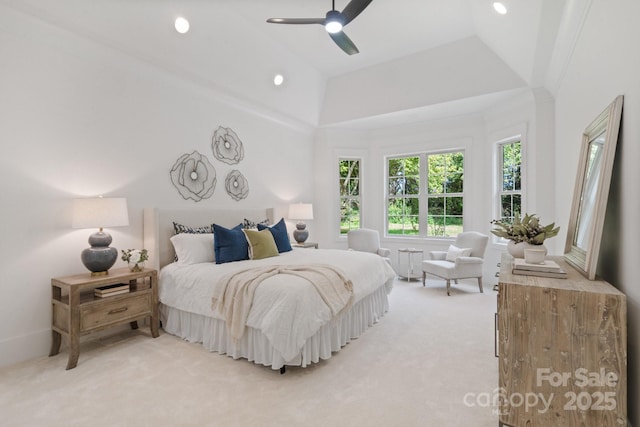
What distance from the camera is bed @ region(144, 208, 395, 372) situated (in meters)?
2.45

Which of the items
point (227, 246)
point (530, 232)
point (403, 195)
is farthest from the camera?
point (403, 195)

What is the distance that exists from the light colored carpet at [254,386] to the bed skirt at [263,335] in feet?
0.27

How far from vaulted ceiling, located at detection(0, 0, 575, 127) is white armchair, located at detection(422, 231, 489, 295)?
2.12 meters

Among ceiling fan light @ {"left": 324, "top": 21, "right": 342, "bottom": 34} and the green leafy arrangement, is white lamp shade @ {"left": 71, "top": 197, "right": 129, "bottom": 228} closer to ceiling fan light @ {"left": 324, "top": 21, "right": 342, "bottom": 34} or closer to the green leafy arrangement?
ceiling fan light @ {"left": 324, "top": 21, "right": 342, "bottom": 34}

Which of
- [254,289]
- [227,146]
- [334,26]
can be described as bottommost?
[254,289]

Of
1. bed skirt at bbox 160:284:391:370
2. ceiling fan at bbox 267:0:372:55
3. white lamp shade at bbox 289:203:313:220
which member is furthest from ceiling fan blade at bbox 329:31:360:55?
white lamp shade at bbox 289:203:313:220

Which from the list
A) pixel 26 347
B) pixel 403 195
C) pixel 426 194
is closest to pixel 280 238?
pixel 26 347

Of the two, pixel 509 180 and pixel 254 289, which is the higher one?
pixel 509 180

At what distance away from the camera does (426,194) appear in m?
6.24

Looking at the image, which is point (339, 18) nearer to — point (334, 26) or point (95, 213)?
point (334, 26)

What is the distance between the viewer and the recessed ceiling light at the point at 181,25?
11.2 ft

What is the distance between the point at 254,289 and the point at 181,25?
291cm

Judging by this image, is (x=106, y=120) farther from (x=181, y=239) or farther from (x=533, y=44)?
(x=533, y=44)
